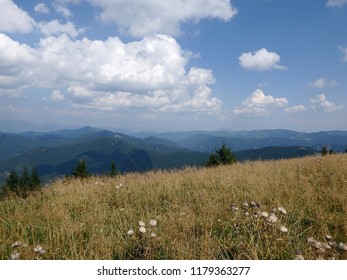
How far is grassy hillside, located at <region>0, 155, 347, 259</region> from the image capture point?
3.55 metres

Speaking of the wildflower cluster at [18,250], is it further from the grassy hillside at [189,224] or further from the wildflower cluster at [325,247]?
the wildflower cluster at [325,247]

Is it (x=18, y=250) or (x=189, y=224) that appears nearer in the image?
(x=18, y=250)

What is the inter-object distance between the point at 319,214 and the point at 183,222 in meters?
2.33

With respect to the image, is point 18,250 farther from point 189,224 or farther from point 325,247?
point 325,247

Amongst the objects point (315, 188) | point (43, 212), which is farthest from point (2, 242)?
point (315, 188)

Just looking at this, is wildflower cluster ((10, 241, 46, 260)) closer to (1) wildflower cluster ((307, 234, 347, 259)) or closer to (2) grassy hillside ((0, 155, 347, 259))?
(2) grassy hillside ((0, 155, 347, 259))

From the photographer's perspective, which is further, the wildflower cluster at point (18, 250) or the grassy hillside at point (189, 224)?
the grassy hillside at point (189, 224)

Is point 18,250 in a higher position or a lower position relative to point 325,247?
lower

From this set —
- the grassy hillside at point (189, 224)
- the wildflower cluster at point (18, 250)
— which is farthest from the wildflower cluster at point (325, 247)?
the wildflower cluster at point (18, 250)

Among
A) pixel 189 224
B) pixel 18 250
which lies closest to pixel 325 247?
pixel 189 224

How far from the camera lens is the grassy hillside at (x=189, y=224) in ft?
11.6

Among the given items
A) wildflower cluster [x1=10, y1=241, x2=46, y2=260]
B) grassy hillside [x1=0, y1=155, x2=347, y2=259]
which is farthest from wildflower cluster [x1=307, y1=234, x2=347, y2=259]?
wildflower cluster [x1=10, y1=241, x2=46, y2=260]

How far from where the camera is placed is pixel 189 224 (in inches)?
177

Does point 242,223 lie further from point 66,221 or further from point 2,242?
point 2,242
